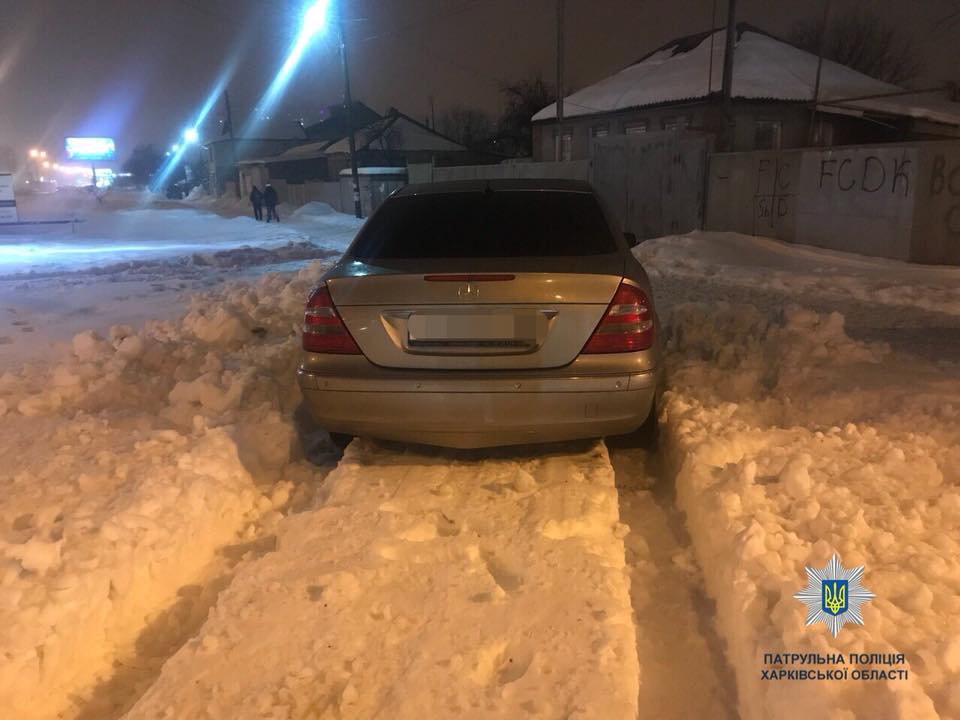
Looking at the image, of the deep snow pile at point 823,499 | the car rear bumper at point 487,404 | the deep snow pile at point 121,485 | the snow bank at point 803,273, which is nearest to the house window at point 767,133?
the snow bank at point 803,273

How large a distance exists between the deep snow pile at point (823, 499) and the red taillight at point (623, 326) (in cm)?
74

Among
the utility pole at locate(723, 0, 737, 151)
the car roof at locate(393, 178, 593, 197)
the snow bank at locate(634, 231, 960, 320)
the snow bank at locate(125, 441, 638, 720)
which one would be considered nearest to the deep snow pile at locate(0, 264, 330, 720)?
the snow bank at locate(125, 441, 638, 720)

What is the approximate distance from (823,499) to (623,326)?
124cm

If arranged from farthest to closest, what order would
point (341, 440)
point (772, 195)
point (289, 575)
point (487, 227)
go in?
1. point (772, 195)
2. point (341, 440)
3. point (487, 227)
4. point (289, 575)

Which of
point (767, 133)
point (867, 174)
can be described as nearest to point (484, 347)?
point (867, 174)

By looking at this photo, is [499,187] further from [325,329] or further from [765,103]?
[765,103]

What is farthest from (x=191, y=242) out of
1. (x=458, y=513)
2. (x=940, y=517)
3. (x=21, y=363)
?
(x=940, y=517)

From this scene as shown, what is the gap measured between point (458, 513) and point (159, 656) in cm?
149

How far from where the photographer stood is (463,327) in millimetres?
3764

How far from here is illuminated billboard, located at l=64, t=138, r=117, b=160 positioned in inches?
4097

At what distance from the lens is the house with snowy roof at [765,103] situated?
27000 millimetres

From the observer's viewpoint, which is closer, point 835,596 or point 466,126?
point 835,596

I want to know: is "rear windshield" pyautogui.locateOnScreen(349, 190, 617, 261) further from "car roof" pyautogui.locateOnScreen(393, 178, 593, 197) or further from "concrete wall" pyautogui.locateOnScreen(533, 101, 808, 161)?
"concrete wall" pyautogui.locateOnScreen(533, 101, 808, 161)

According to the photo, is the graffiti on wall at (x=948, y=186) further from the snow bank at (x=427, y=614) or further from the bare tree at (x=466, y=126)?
the bare tree at (x=466, y=126)
